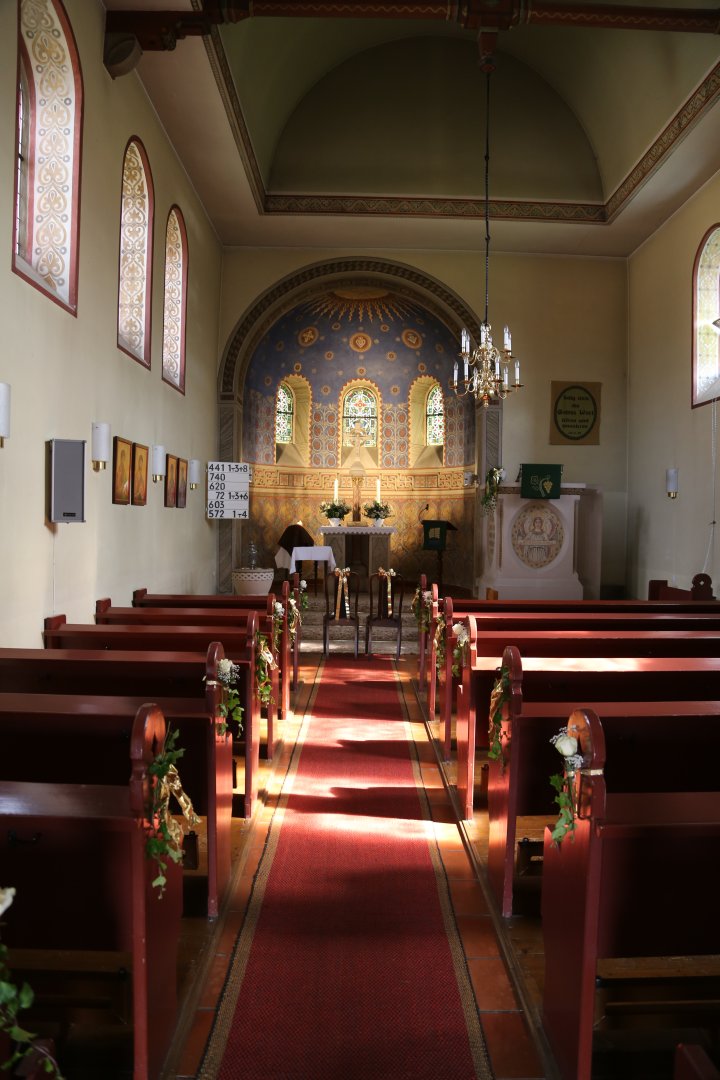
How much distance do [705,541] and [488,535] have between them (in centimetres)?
335

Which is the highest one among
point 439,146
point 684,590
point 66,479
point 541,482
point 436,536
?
point 439,146

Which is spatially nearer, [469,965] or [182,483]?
[469,965]

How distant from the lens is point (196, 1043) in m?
2.77

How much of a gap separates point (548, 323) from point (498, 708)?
10.8 metres

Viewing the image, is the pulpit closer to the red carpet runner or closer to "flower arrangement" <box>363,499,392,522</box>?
"flower arrangement" <box>363,499,392,522</box>

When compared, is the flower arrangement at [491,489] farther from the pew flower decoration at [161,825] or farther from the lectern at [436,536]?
the pew flower decoration at [161,825]

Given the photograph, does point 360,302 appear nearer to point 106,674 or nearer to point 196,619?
point 196,619

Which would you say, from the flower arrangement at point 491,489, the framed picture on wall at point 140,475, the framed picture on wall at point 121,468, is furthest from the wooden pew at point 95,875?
the flower arrangement at point 491,489

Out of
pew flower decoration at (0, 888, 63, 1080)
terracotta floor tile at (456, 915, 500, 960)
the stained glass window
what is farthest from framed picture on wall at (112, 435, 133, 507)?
the stained glass window

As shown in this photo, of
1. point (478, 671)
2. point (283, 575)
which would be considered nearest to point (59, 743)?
point (478, 671)

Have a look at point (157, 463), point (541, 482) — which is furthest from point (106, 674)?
point (541, 482)

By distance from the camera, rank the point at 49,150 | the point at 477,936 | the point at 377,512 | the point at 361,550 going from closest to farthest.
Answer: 1. the point at 477,936
2. the point at 49,150
3. the point at 377,512
4. the point at 361,550

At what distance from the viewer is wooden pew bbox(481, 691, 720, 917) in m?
3.49

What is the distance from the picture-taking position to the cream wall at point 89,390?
204 inches
